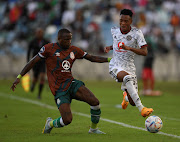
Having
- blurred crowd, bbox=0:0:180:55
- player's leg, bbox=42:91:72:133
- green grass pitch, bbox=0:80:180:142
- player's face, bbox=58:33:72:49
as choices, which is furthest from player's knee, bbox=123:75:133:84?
blurred crowd, bbox=0:0:180:55

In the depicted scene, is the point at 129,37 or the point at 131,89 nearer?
the point at 131,89

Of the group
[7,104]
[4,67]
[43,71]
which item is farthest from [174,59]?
[7,104]

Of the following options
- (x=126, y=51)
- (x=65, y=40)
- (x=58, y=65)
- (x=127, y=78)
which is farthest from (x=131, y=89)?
(x=65, y=40)

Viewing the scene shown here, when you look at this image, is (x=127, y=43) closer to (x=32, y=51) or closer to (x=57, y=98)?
(x=57, y=98)

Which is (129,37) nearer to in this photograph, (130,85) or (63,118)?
(130,85)

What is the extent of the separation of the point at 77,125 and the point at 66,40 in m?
2.24

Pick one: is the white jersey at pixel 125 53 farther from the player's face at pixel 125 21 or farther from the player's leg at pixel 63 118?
the player's leg at pixel 63 118

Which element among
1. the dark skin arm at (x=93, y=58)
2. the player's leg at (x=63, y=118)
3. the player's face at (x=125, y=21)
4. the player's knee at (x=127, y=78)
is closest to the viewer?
the player's leg at (x=63, y=118)

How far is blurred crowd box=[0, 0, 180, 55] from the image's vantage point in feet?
86.2

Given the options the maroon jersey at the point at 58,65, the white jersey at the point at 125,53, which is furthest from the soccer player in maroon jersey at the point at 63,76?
the white jersey at the point at 125,53

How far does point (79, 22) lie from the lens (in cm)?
2722

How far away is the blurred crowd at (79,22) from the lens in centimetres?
2628

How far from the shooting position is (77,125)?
944cm

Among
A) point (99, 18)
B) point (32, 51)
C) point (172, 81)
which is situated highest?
point (99, 18)
